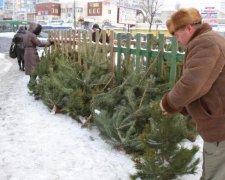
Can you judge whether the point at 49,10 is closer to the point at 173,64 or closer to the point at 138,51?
the point at 138,51

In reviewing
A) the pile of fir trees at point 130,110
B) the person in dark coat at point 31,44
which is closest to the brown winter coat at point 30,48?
the person in dark coat at point 31,44

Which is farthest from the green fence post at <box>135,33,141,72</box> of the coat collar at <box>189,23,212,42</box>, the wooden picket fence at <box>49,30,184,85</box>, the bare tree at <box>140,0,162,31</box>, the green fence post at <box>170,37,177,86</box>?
the bare tree at <box>140,0,162,31</box>

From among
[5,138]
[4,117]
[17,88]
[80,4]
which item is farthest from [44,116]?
[80,4]

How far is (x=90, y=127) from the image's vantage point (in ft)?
17.0

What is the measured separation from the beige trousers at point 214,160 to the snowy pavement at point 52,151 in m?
1.34

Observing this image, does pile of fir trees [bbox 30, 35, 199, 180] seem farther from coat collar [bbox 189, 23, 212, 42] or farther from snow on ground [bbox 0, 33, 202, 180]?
coat collar [bbox 189, 23, 212, 42]

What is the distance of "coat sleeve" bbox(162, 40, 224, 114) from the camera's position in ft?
7.29

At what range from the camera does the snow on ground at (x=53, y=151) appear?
12.7ft

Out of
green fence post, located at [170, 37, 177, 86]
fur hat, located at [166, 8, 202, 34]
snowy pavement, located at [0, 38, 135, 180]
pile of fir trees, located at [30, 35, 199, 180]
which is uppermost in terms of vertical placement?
fur hat, located at [166, 8, 202, 34]

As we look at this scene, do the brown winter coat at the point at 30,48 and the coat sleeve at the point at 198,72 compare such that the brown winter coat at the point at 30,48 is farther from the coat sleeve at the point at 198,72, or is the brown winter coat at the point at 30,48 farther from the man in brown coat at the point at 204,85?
the coat sleeve at the point at 198,72

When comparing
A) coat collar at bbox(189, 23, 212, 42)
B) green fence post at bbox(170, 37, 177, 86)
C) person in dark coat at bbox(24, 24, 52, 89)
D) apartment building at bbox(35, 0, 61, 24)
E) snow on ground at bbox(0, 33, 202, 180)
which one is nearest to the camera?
coat collar at bbox(189, 23, 212, 42)

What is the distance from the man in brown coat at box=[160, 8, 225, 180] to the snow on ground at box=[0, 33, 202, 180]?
4.15ft

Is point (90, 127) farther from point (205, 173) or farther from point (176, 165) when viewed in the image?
point (205, 173)

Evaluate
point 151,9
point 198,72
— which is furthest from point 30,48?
point 151,9
